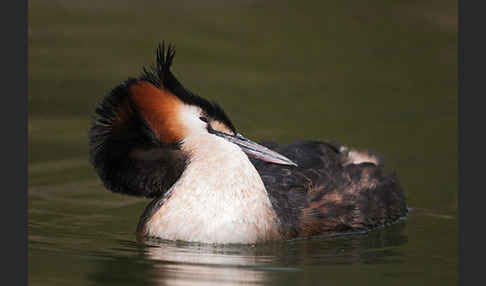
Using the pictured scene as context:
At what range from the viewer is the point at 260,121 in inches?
568

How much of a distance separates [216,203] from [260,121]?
5043 mm

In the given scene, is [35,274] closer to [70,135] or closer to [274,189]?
[274,189]

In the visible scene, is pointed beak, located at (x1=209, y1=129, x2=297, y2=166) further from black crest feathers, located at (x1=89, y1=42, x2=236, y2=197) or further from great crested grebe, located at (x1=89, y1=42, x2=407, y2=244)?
black crest feathers, located at (x1=89, y1=42, x2=236, y2=197)

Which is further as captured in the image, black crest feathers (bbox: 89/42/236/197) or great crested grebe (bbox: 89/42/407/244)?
black crest feathers (bbox: 89/42/236/197)

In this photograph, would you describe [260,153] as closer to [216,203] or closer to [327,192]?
[216,203]

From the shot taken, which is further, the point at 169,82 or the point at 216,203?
the point at 169,82

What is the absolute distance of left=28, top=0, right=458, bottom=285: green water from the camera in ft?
28.4

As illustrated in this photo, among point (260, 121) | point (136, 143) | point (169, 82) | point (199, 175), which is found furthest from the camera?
point (260, 121)

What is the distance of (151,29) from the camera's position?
17.2 meters

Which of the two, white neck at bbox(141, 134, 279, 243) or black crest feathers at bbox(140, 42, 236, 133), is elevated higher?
black crest feathers at bbox(140, 42, 236, 133)

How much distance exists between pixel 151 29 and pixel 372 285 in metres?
9.75

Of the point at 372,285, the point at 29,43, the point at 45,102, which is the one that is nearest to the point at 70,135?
the point at 45,102

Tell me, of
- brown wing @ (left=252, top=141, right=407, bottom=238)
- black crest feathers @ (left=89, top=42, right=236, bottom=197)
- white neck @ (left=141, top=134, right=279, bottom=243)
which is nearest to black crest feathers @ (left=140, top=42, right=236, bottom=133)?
black crest feathers @ (left=89, top=42, right=236, bottom=197)

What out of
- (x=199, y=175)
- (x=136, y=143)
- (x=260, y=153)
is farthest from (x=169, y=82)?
(x=260, y=153)
